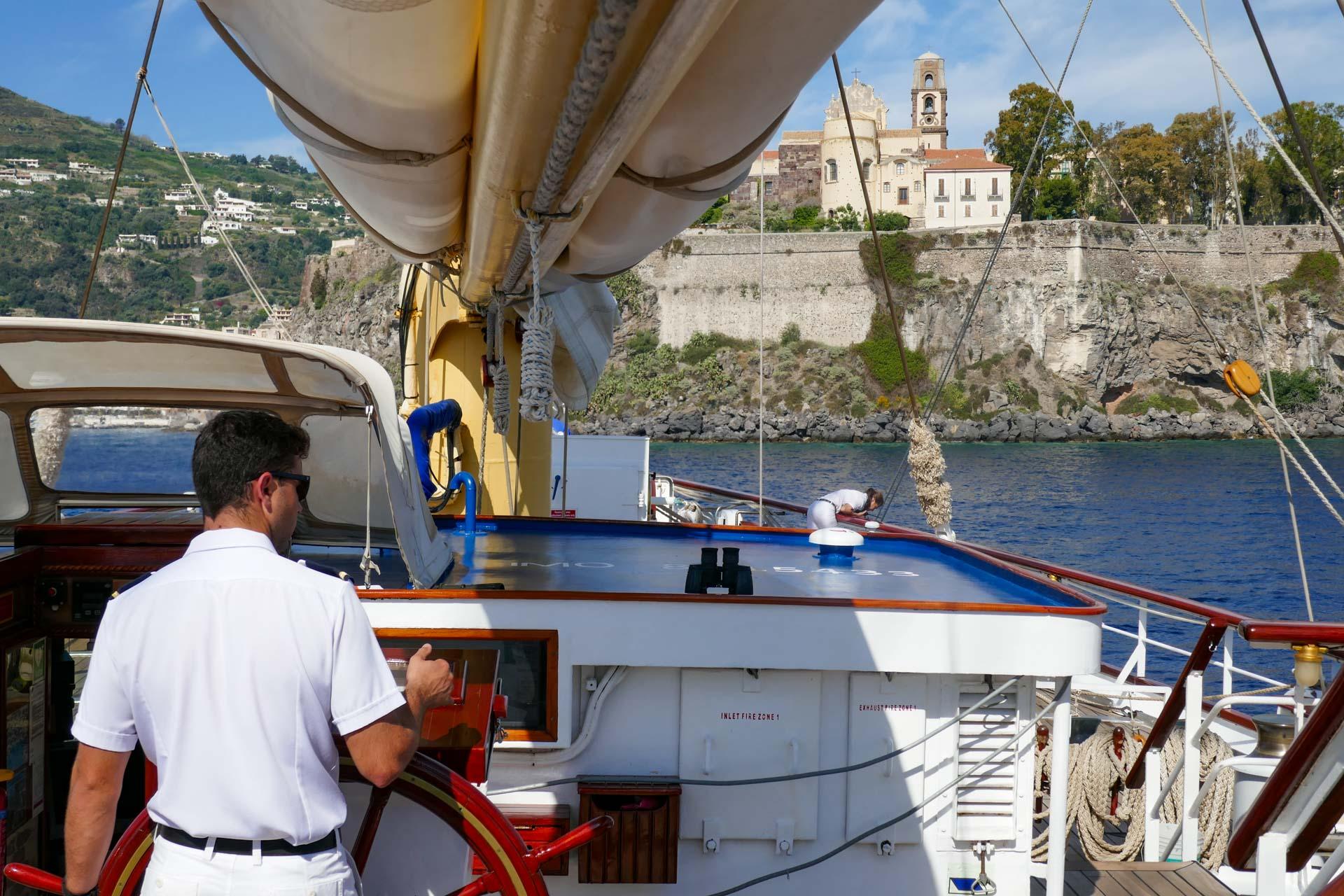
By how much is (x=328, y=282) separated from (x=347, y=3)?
201 feet

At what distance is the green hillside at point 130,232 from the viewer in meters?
81.8

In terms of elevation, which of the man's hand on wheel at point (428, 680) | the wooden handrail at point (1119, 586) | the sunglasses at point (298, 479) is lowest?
the wooden handrail at point (1119, 586)

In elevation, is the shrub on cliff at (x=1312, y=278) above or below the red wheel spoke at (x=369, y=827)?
above

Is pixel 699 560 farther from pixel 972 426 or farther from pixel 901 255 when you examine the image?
pixel 901 255

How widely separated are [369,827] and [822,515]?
321 centimetres

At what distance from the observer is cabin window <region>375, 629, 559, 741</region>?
2.62 m

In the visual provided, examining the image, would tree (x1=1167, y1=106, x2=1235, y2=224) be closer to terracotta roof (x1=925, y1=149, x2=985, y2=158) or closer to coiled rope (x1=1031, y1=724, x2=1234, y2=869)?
terracotta roof (x1=925, y1=149, x2=985, y2=158)

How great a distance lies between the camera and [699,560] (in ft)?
12.4

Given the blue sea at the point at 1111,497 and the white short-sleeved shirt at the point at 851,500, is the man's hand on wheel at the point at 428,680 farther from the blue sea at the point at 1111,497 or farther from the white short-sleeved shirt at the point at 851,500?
the white short-sleeved shirt at the point at 851,500

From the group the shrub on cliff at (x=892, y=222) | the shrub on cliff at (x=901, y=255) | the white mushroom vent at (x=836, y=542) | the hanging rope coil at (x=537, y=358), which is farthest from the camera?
the shrub on cliff at (x=892, y=222)

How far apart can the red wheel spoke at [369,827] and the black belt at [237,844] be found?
35cm

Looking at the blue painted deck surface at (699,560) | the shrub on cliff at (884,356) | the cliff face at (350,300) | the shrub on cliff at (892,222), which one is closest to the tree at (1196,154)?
the shrub on cliff at (892,222)

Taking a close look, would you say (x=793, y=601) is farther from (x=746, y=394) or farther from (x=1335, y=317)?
(x=1335, y=317)

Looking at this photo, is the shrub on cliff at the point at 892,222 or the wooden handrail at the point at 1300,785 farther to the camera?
the shrub on cliff at the point at 892,222
